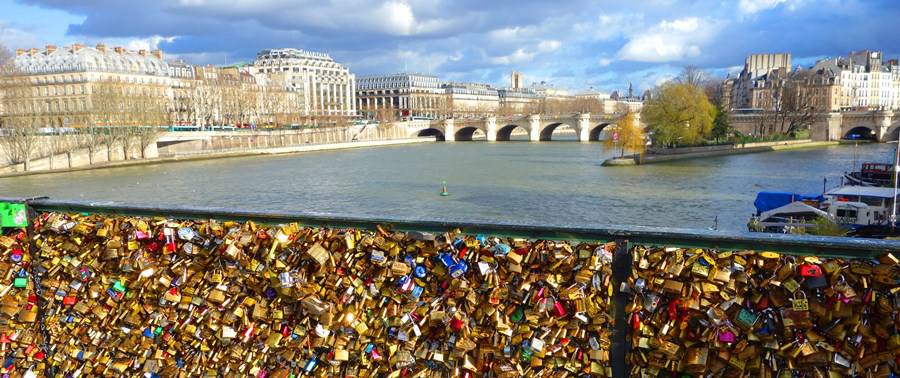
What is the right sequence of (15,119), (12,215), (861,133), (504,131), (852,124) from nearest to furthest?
1. (12,215)
2. (15,119)
3. (852,124)
4. (861,133)
5. (504,131)

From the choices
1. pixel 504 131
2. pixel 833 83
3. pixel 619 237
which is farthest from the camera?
pixel 833 83

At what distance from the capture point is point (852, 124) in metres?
49.8

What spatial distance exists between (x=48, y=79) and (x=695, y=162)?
47529 millimetres

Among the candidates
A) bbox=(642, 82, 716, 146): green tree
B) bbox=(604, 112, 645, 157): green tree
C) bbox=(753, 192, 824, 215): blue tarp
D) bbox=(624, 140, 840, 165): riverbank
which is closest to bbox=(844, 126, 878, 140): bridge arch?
bbox=(624, 140, 840, 165): riverbank

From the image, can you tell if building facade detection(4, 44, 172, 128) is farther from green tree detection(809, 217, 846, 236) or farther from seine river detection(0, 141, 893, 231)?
green tree detection(809, 217, 846, 236)

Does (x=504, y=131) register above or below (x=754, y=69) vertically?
below

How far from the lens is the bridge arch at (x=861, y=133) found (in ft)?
165

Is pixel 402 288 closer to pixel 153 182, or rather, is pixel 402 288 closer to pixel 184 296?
pixel 184 296

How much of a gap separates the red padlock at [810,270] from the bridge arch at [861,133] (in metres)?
56.5

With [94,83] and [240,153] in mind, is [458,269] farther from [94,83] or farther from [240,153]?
[94,83]

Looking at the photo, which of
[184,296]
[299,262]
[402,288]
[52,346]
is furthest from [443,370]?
[52,346]

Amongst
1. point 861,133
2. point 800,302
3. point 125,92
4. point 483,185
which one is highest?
point 125,92

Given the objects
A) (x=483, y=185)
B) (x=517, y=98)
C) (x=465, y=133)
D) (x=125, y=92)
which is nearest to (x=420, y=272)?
(x=483, y=185)

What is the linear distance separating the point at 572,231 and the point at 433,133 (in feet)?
211
